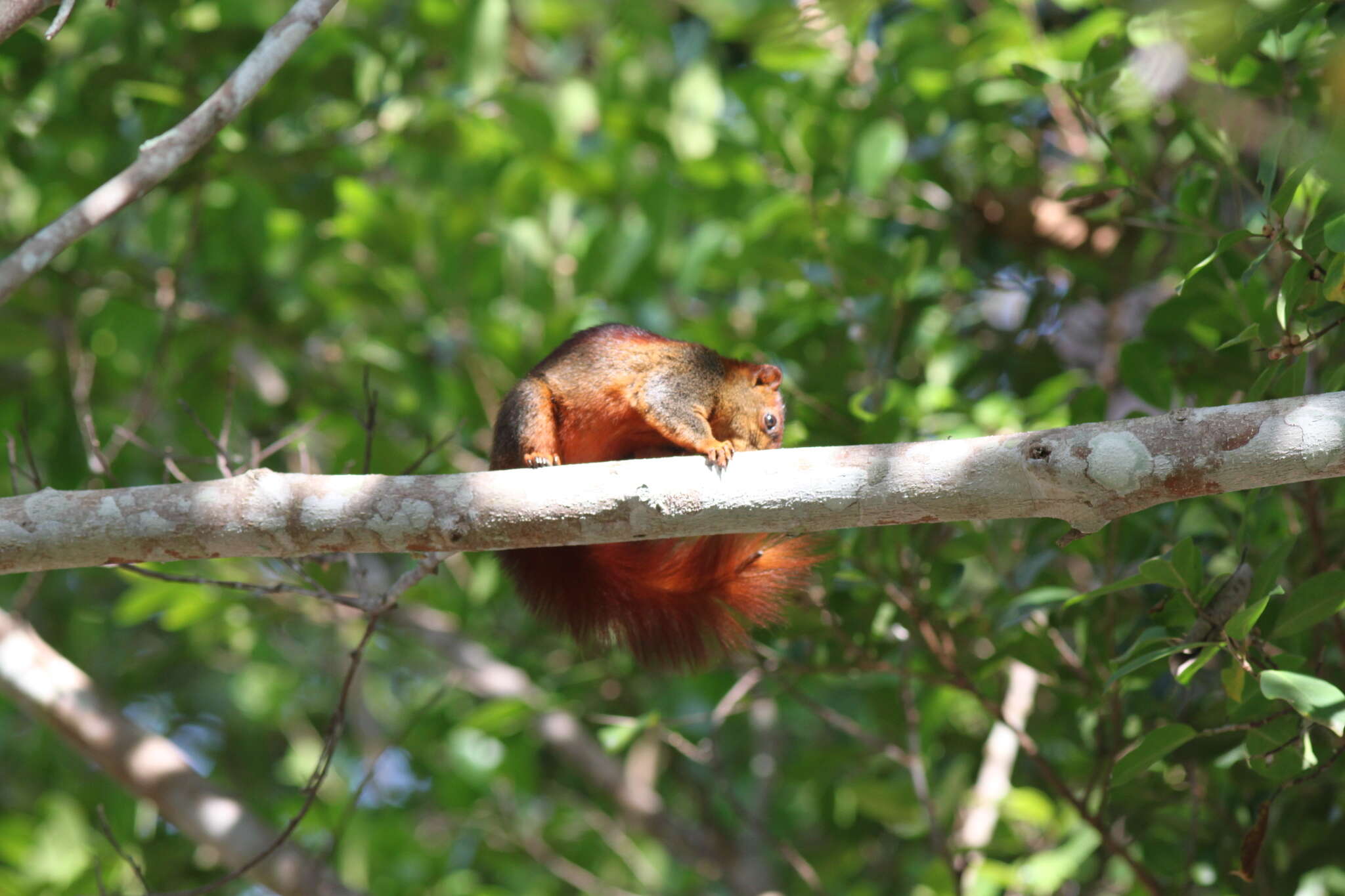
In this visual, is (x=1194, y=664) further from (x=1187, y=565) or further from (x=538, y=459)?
(x=538, y=459)

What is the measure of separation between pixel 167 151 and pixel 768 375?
4.49ft

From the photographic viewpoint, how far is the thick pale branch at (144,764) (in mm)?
2846

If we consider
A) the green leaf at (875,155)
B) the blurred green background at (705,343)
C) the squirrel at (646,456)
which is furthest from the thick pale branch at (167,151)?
the green leaf at (875,155)

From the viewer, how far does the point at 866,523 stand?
6.15 ft

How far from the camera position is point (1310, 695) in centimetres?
172

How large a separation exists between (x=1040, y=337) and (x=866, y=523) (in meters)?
1.99

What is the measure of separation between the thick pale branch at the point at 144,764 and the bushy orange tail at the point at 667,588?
0.95 metres

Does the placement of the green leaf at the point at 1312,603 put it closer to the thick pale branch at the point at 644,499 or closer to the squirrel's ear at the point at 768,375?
the thick pale branch at the point at 644,499

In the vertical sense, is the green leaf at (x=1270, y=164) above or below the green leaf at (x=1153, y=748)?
above

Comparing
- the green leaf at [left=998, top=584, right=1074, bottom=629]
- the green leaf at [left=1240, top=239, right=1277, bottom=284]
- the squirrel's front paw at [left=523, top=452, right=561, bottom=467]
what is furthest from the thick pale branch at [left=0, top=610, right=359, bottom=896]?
the green leaf at [left=1240, top=239, right=1277, bottom=284]

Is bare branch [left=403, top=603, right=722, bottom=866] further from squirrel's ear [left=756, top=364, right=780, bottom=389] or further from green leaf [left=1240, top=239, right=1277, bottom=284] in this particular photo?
green leaf [left=1240, top=239, right=1277, bottom=284]

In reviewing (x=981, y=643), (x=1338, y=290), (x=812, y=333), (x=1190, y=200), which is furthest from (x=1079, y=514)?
(x=981, y=643)

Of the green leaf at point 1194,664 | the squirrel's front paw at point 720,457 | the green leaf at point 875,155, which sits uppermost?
the squirrel's front paw at point 720,457

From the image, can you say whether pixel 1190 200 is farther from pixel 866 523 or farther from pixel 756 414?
pixel 866 523
